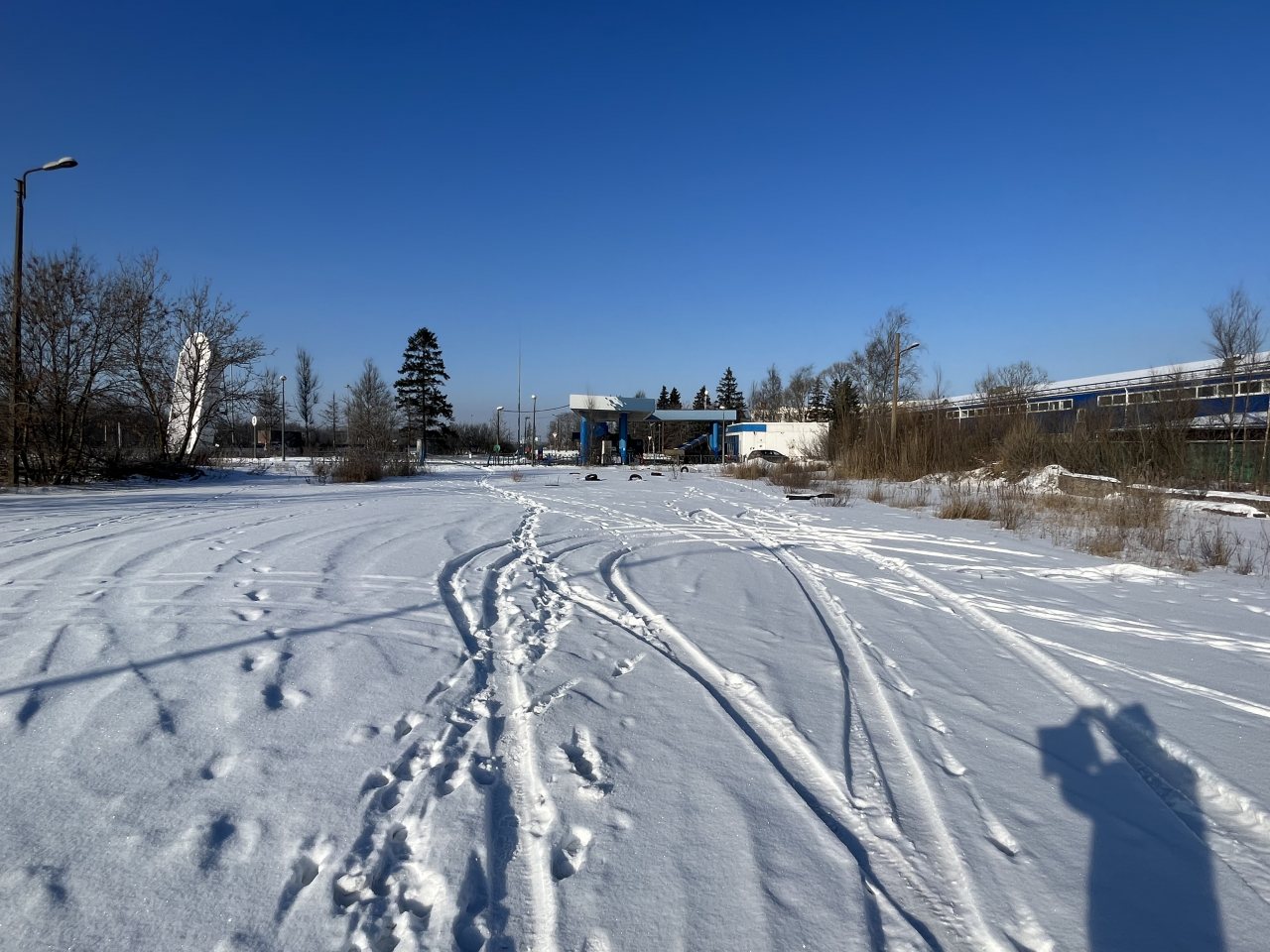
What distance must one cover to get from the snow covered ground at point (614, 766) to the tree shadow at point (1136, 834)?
14 mm

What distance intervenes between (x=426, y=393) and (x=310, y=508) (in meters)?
48.9

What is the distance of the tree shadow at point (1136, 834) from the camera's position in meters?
2.21

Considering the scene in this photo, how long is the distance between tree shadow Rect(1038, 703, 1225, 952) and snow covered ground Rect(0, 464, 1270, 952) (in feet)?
0.05

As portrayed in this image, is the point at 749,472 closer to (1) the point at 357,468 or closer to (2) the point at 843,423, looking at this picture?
(2) the point at 843,423

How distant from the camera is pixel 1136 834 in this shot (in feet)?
8.96

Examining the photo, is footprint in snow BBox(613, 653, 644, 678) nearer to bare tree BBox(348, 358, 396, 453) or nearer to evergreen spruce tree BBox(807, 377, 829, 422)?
bare tree BBox(348, 358, 396, 453)

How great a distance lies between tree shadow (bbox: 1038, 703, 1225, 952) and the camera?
7.27ft

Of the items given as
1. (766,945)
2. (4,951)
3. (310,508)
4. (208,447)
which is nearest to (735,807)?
(766,945)

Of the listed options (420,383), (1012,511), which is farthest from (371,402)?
(1012,511)

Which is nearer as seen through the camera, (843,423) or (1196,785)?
(1196,785)

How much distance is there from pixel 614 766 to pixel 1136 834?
2.22m

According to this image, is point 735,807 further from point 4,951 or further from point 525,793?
point 4,951

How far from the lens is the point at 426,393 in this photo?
A: 59656mm

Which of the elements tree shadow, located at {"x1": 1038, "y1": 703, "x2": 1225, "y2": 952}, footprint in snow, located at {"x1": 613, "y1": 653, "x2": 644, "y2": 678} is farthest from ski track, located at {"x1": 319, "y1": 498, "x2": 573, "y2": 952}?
tree shadow, located at {"x1": 1038, "y1": 703, "x2": 1225, "y2": 952}
